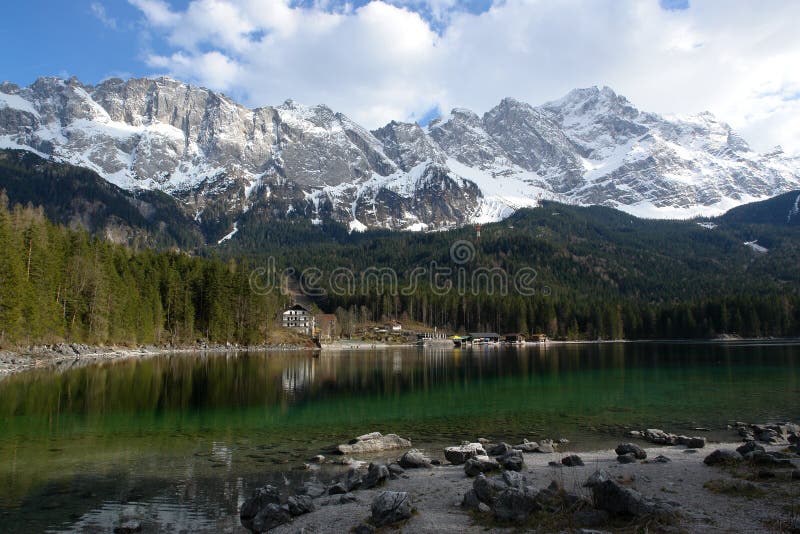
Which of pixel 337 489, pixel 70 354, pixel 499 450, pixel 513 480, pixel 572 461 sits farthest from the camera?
pixel 70 354

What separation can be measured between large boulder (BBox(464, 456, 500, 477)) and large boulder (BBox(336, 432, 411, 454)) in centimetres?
613

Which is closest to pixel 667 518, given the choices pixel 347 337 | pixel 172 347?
pixel 172 347

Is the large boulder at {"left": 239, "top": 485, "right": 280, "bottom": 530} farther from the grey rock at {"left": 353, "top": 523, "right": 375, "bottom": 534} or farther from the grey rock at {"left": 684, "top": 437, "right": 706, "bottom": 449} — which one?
the grey rock at {"left": 684, "top": 437, "right": 706, "bottom": 449}

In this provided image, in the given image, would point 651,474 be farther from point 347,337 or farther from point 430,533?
point 347,337

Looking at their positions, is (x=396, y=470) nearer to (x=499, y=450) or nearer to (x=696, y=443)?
(x=499, y=450)

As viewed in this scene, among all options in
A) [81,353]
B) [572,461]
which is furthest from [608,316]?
[572,461]

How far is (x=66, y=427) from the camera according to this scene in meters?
28.1

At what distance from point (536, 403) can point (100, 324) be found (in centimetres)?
6563

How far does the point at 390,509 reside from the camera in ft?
45.2

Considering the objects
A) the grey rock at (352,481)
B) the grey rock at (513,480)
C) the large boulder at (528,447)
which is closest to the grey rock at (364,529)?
the grey rock at (513,480)

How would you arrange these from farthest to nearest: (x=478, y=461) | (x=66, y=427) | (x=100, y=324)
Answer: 1. (x=100, y=324)
2. (x=66, y=427)
3. (x=478, y=461)

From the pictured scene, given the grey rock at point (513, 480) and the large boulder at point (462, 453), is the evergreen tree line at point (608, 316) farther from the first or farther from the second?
the grey rock at point (513, 480)

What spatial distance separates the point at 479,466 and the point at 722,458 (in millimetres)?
8902

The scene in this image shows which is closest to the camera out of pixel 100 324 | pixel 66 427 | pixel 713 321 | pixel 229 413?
pixel 66 427
